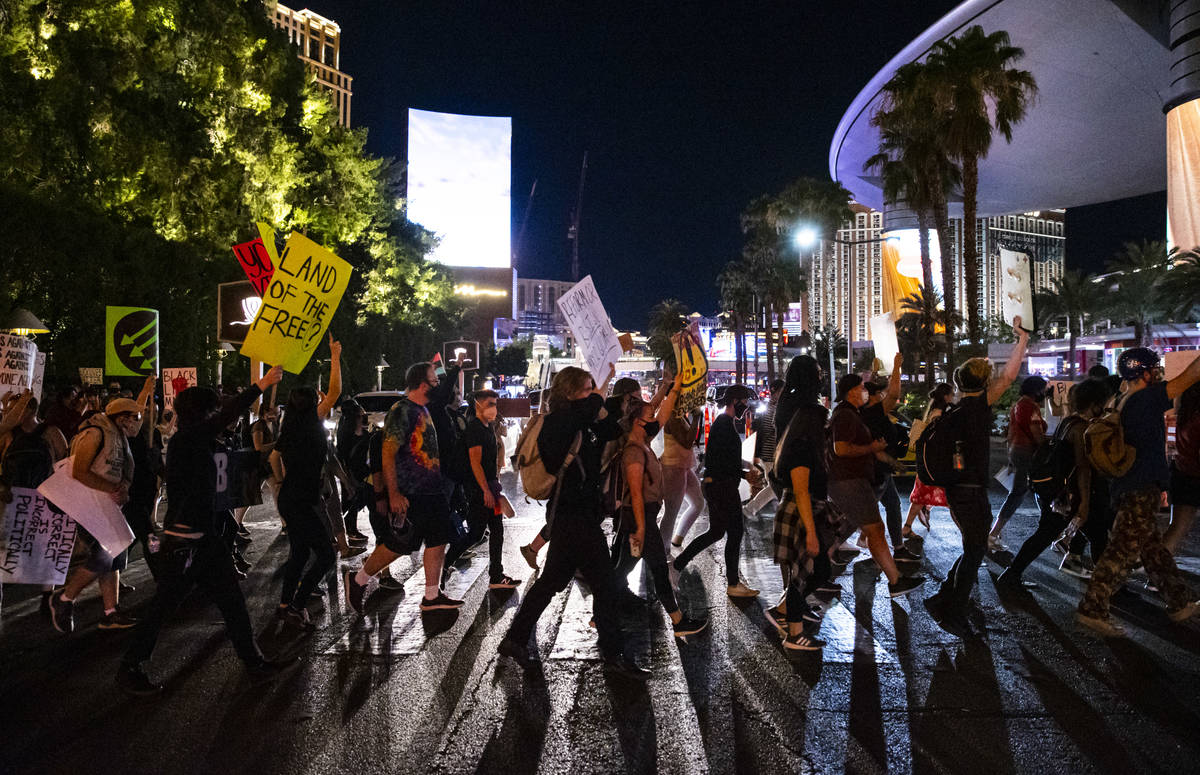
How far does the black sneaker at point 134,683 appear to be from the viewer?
4.74 m

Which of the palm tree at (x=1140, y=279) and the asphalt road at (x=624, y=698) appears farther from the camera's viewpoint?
the palm tree at (x=1140, y=279)

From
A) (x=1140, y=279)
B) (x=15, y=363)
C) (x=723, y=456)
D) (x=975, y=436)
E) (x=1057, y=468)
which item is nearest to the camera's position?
(x=975, y=436)

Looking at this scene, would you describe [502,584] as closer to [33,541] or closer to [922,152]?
[33,541]

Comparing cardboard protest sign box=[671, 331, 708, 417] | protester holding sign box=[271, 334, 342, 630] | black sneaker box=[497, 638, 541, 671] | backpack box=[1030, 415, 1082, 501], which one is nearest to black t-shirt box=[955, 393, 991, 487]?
backpack box=[1030, 415, 1082, 501]

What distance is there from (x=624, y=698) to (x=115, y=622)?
376cm

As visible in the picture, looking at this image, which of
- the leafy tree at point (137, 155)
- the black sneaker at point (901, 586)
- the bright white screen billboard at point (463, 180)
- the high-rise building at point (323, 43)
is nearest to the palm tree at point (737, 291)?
the bright white screen billboard at point (463, 180)

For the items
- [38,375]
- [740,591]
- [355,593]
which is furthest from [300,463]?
[38,375]

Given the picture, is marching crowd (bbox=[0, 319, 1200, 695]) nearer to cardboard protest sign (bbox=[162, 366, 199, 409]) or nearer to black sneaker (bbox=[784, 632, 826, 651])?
black sneaker (bbox=[784, 632, 826, 651])

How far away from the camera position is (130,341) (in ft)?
38.8

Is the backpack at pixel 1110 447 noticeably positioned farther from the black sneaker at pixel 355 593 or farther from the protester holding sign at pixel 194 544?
the protester holding sign at pixel 194 544

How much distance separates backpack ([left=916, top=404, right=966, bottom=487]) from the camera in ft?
19.3

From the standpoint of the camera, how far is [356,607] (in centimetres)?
643

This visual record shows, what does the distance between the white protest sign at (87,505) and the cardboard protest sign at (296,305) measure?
1310 millimetres

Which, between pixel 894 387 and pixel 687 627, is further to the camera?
pixel 894 387
